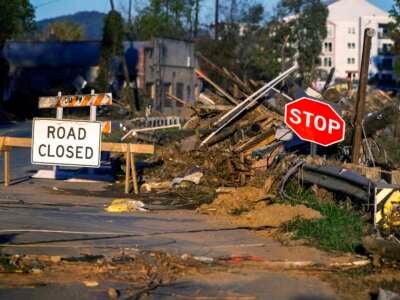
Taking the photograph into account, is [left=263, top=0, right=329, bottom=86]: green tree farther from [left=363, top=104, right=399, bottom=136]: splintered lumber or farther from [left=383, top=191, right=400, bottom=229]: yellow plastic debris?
[left=383, top=191, right=400, bottom=229]: yellow plastic debris

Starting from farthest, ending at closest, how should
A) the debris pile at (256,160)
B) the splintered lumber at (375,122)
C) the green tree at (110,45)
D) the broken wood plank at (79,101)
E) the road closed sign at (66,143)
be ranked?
1. the green tree at (110,45)
2. the broken wood plank at (79,101)
3. the splintered lumber at (375,122)
4. the road closed sign at (66,143)
5. the debris pile at (256,160)

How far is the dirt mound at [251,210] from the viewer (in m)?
13.5

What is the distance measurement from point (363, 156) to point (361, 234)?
6526 mm

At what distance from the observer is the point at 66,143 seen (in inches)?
672

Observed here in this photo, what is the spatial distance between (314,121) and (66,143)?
4.83 meters

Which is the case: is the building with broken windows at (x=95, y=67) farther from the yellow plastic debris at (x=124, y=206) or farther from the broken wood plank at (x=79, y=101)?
the yellow plastic debris at (x=124, y=206)

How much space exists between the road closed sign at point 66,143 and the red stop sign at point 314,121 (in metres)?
3.79

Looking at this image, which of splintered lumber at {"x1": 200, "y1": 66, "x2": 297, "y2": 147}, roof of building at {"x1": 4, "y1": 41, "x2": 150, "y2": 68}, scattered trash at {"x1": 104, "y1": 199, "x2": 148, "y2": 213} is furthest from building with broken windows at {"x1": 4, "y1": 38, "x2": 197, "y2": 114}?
scattered trash at {"x1": 104, "y1": 199, "x2": 148, "y2": 213}

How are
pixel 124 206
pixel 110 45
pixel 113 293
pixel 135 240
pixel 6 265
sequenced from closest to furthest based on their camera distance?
pixel 113 293
pixel 6 265
pixel 135 240
pixel 124 206
pixel 110 45

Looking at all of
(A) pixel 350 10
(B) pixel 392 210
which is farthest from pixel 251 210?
(A) pixel 350 10

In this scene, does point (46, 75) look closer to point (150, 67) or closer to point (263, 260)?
point (150, 67)

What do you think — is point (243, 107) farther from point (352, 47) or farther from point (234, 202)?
point (352, 47)

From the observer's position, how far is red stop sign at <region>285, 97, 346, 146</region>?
1583 cm

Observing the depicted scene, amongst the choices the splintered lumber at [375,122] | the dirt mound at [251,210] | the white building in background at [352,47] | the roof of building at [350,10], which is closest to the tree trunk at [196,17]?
the white building in background at [352,47]
